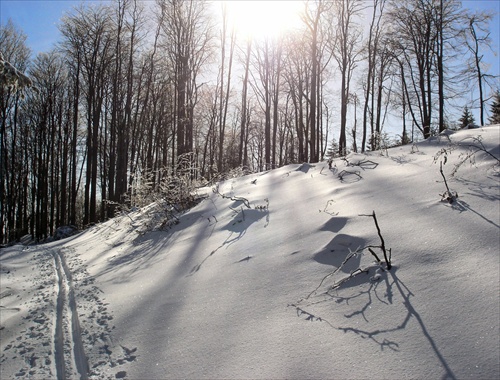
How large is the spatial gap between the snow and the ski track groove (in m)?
0.02

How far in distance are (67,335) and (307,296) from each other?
2377 mm

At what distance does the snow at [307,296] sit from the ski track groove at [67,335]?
0.8 inches

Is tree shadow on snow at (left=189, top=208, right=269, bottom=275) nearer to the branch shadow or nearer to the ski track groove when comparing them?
the ski track groove

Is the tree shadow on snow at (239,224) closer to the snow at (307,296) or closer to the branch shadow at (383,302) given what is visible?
the snow at (307,296)

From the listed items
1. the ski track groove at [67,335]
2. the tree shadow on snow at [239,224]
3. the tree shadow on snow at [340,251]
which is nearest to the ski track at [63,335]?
the ski track groove at [67,335]

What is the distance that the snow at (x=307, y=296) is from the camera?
2.03 metres

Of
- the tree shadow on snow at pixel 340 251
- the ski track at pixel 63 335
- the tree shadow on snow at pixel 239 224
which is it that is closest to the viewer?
the ski track at pixel 63 335

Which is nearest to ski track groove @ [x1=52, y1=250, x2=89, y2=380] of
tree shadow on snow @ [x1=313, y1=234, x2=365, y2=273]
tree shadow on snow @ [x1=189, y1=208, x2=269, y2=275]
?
tree shadow on snow @ [x1=189, y1=208, x2=269, y2=275]

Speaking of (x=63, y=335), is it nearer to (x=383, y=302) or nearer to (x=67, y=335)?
Result: (x=67, y=335)

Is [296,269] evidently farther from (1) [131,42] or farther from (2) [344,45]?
(1) [131,42]

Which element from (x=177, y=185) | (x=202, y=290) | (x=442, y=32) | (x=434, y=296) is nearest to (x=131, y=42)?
(x=177, y=185)

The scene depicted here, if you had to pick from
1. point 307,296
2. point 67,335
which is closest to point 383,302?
point 307,296

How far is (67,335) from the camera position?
3260mm

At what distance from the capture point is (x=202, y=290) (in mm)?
3457
